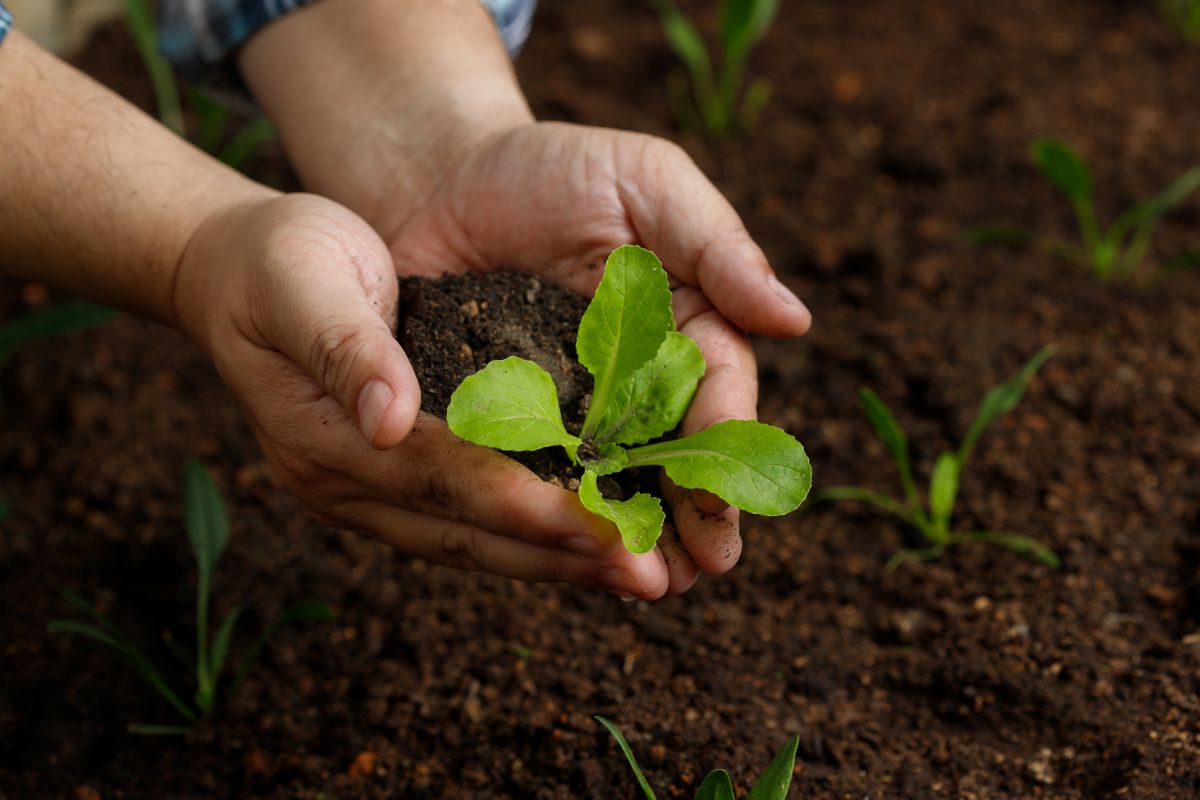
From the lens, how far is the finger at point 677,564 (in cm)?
119

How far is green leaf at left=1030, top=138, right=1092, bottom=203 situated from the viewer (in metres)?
2.01

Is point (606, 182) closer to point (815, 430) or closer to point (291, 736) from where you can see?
point (815, 430)

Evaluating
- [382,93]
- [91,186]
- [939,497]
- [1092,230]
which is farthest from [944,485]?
[91,186]

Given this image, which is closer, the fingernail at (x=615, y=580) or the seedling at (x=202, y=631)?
the fingernail at (x=615, y=580)

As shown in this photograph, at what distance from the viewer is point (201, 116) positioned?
95.3 inches

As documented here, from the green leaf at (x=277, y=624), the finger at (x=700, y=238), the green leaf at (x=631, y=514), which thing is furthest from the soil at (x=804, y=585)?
the finger at (x=700, y=238)

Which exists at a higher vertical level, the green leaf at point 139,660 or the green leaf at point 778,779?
the green leaf at point 778,779

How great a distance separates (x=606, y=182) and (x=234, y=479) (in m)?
0.91

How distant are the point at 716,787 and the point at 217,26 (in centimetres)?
142

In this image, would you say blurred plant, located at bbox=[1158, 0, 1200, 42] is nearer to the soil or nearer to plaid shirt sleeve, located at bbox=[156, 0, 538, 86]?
the soil

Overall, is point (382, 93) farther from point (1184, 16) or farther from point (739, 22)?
point (1184, 16)

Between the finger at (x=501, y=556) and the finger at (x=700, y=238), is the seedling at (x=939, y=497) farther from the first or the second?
the finger at (x=501, y=556)

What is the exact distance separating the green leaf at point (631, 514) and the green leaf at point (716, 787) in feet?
0.84

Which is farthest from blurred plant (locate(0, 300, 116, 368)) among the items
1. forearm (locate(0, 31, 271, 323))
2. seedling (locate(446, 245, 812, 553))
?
seedling (locate(446, 245, 812, 553))
